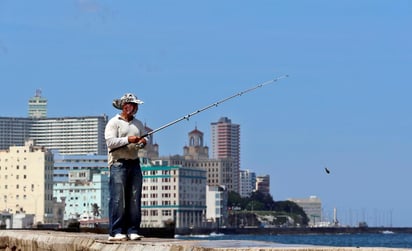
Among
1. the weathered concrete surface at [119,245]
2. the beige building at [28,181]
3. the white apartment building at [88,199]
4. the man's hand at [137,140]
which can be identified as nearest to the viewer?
the weathered concrete surface at [119,245]

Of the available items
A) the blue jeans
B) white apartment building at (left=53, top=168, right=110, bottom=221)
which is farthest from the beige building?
the blue jeans

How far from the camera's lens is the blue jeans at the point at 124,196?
11.3 m

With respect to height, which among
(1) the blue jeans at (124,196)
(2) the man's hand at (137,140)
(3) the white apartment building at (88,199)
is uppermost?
(3) the white apartment building at (88,199)

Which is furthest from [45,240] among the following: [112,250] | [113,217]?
[112,250]

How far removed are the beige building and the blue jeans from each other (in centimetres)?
16580

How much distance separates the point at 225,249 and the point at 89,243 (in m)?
2.95

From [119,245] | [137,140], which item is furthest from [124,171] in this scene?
[119,245]

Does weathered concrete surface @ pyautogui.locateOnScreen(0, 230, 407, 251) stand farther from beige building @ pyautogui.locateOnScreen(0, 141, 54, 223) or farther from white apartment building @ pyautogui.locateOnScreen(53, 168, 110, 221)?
white apartment building @ pyautogui.locateOnScreen(53, 168, 110, 221)

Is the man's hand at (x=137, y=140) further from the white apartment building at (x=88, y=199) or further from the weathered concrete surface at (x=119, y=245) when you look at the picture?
the white apartment building at (x=88, y=199)

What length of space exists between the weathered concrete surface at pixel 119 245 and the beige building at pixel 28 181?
163m

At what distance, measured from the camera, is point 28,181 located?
177 metres

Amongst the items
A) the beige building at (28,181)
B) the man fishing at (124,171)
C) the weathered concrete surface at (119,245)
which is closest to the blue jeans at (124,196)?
the man fishing at (124,171)

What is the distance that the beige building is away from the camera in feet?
581

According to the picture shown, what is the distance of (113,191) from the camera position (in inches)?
445
